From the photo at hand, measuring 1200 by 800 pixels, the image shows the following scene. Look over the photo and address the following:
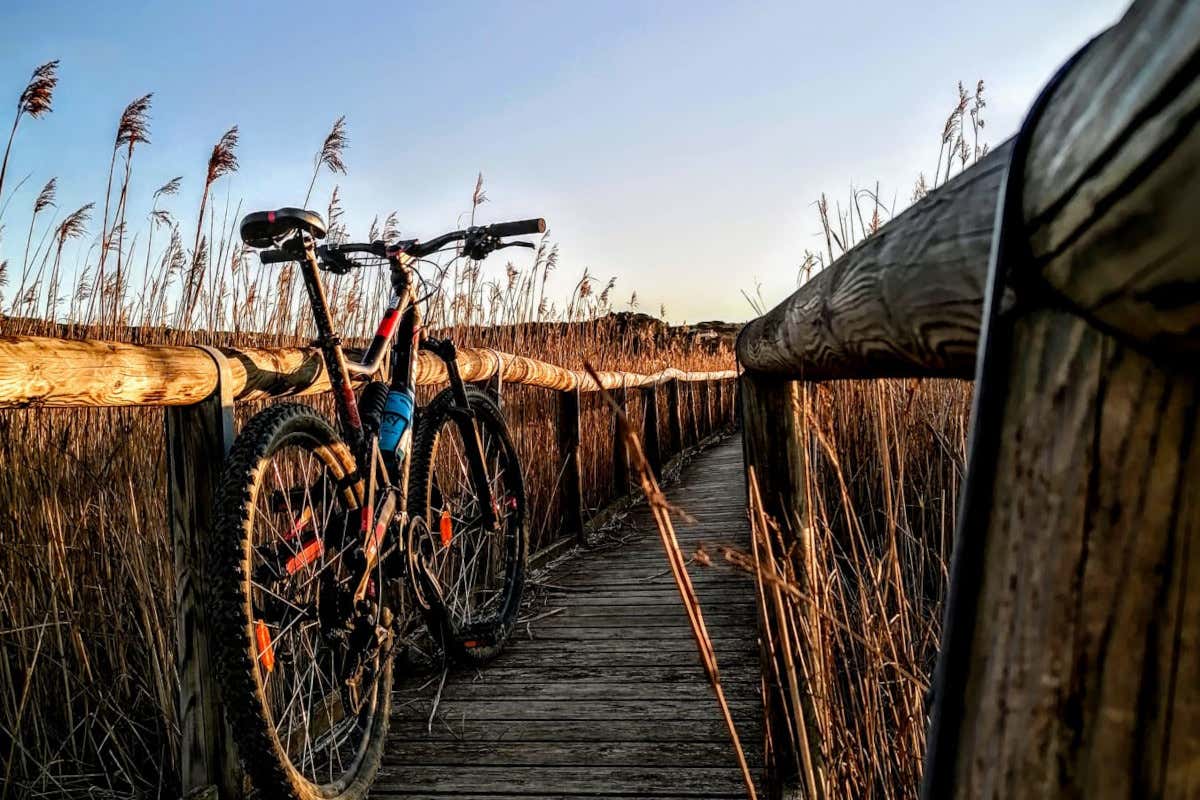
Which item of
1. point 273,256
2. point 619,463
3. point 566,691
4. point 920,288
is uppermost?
point 273,256

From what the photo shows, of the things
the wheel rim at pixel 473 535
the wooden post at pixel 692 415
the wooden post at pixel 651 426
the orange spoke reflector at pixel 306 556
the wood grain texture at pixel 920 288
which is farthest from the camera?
the wooden post at pixel 692 415

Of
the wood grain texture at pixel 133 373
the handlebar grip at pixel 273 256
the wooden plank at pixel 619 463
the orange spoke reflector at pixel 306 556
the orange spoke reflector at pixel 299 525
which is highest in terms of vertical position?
the handlebar grip at pixel 273 256

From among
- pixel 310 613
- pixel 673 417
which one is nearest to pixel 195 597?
pixel 310 613

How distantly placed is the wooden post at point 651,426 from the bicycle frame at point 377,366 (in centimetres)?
430

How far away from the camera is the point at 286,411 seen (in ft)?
5.56

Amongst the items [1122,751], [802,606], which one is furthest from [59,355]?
[1122,751]

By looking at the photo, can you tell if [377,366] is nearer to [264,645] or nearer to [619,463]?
[264,645]

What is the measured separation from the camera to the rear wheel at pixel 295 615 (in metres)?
1.51

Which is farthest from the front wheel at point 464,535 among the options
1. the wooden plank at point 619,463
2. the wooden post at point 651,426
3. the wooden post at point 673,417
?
the wooden post at point 673,417

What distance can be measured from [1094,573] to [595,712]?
7.26ft

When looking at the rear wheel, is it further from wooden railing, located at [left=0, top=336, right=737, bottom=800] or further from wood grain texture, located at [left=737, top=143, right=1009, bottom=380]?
wood grain texture, located at [left=737, top=143, right=1009, bottom=380]

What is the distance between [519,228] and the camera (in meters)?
2.48

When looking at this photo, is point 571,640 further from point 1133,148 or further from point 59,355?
point 1133,148

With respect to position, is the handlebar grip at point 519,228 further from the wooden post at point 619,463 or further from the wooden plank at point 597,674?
the wooden post at point 619,463
